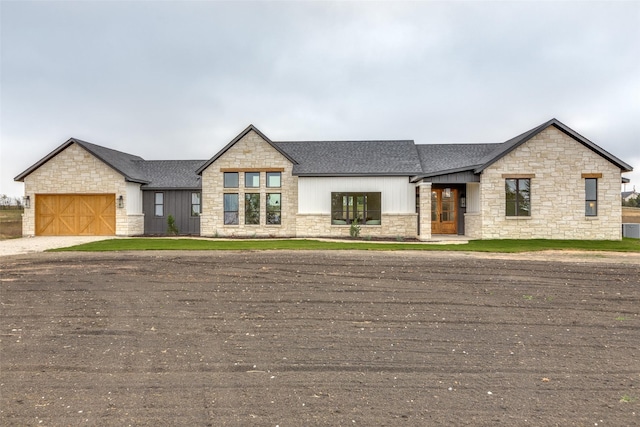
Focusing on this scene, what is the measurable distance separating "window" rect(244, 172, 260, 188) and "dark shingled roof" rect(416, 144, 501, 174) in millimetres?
10108

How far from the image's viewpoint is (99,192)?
2342 centimetres

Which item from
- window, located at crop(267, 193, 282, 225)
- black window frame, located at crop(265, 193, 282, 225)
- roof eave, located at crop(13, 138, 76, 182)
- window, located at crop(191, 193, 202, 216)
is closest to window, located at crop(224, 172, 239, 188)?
black window frame, located at crop(265, 193, 282, 225)

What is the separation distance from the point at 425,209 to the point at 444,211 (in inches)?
157

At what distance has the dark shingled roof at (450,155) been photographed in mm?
23413

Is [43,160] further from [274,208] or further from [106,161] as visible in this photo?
[274,208]

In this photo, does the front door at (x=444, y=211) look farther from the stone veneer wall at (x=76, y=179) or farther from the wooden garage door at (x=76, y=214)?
the wooden garage door at (x=76, y=214)

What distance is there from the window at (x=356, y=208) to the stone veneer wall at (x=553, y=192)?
5.77m

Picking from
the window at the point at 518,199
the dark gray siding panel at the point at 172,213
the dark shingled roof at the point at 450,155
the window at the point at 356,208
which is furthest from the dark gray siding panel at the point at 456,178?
the dark gray siding panel at the point at 172,213

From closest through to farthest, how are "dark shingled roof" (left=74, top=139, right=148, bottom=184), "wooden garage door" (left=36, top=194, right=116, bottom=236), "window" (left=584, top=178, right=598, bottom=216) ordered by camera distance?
"window" (left=584, top=178, right=598, bottom=216)
"dark shingled roof" (left=74, top=139, right=148, bottom=184)
"wooden garage door" (left=36, top=194, right=116, bottom=236)

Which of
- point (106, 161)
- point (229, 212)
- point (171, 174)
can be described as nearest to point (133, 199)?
point (106, 161)

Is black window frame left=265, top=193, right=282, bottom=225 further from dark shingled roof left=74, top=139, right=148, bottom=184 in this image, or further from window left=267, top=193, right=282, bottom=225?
dark shingled roof left=74, top=139, right=148, bottom=184

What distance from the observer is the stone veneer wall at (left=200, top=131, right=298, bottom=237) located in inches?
894

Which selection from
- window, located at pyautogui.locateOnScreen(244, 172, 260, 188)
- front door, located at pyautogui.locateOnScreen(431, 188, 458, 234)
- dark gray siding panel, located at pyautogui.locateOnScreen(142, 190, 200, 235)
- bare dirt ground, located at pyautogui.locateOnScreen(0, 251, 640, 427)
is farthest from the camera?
dark gray siding panel, located at pyautogui.locateOnScreen(142, 190, 200, 235)

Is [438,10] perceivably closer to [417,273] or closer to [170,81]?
[417,273]
